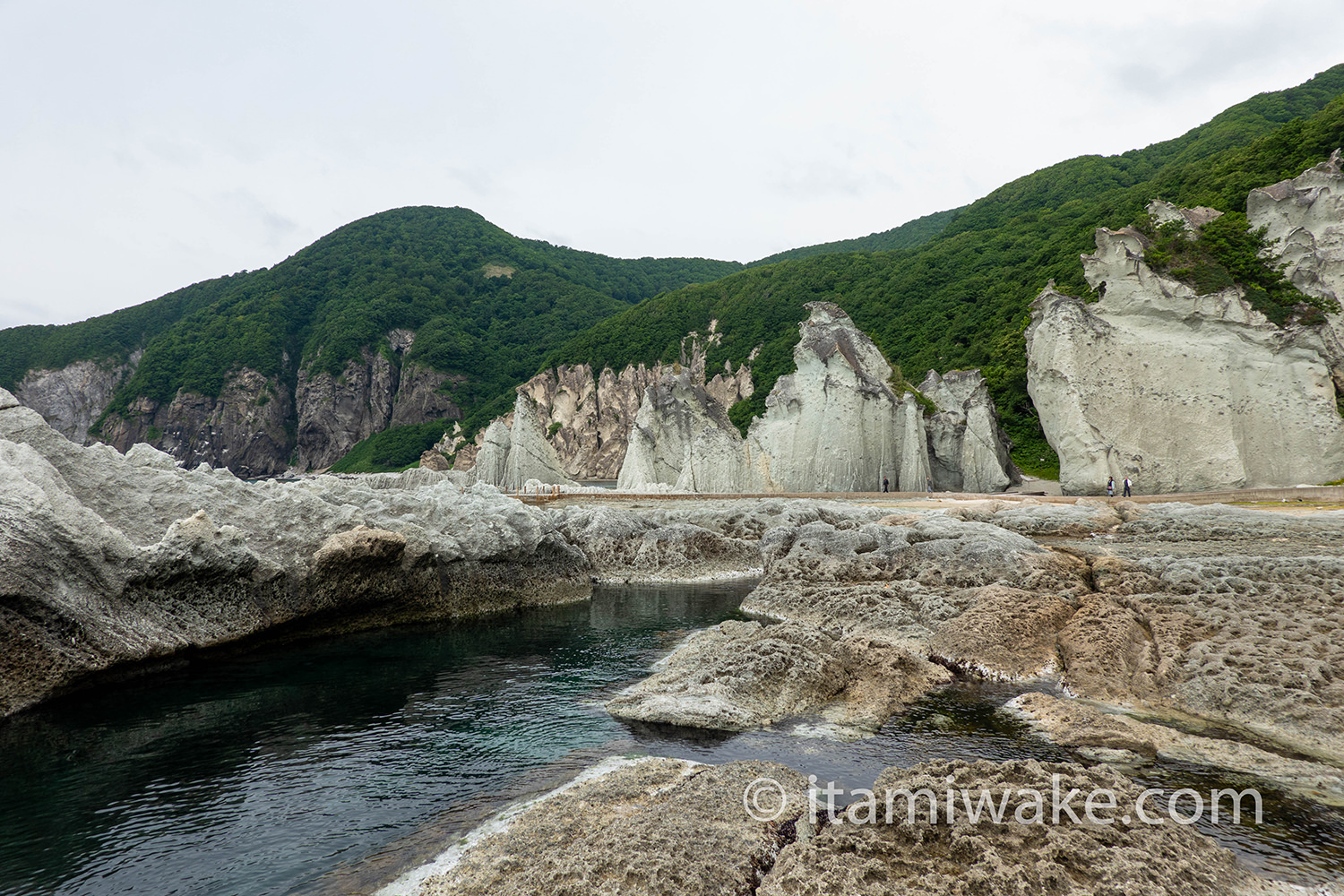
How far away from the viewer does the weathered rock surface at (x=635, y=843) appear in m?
4.66

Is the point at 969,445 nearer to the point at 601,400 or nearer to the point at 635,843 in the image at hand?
the point at 635,843

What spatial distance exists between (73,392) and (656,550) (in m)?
149

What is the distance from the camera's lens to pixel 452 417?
358 ft

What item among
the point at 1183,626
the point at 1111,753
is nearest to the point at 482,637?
the point at 1111,753

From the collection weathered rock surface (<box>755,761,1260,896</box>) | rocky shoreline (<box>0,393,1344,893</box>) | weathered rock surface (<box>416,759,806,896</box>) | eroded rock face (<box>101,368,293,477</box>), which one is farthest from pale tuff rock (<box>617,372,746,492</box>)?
eroded rock face (<box>101,368,293,477</box>)

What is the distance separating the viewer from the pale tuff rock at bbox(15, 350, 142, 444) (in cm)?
11588

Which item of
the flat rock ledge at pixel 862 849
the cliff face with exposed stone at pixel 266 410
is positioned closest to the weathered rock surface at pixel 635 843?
the flat rock ledge at pixel 862 849

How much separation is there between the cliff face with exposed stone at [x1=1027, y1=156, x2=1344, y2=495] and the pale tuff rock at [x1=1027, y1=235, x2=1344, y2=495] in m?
0.04

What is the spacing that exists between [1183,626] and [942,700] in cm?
422

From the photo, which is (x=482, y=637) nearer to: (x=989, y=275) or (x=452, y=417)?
(x=989, y=275)

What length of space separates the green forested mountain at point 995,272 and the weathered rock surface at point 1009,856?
41548mm

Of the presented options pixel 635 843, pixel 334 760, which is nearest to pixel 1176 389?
pixel 635 843

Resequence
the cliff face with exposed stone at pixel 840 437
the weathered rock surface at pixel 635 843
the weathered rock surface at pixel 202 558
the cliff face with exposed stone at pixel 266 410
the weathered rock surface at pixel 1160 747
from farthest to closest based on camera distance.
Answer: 1. the cliff face with exposed stone at pixel 266 410
2. the cliff face with exposed stone at pixel 840 437
3. the weathered rock surface at pixel 202 558
4. the weathered rock surface at pixel 1160 747
5. the weathered rock surface at pixel 635 843

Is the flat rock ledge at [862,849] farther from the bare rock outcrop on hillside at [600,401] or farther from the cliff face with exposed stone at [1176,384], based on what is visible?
the bare rock outcrop on hillside at [600,401]
